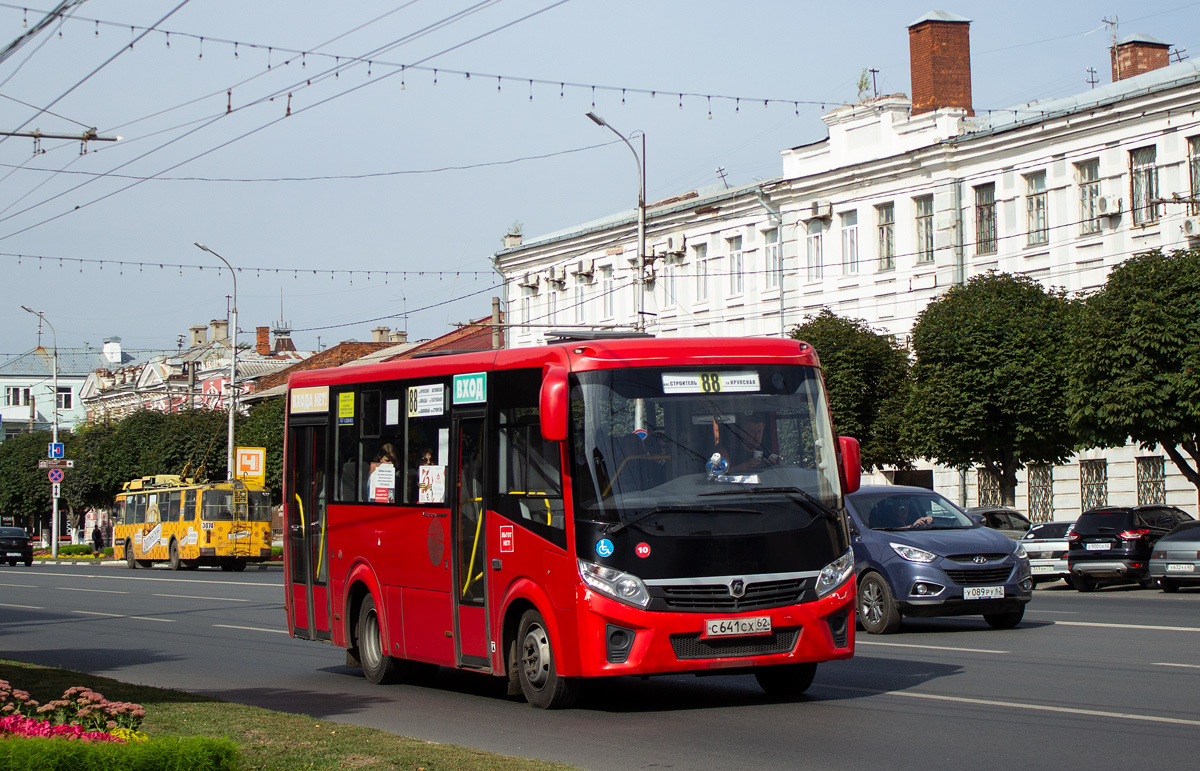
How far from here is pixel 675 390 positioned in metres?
11.3

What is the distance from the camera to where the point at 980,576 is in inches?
658

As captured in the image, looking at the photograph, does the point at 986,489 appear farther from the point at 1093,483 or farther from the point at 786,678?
the point at 786,678

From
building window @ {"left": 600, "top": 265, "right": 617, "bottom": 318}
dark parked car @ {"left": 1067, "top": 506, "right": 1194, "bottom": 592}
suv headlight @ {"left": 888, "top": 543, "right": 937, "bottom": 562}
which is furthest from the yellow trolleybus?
suv headlight @ {"left": 888, "top": 543, "right": 937, "bottom": 562}

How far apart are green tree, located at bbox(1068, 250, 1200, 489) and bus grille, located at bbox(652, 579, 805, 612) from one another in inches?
800

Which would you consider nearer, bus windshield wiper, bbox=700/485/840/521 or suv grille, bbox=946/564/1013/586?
bus windshield wiper, bbox=700/485/840/521

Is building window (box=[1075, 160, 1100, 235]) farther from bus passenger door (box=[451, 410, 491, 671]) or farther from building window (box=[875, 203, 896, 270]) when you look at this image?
bus passenger door (box=[451, 410, 491, 671])

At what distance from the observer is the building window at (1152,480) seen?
3825 centimetres

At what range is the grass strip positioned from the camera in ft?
28.4

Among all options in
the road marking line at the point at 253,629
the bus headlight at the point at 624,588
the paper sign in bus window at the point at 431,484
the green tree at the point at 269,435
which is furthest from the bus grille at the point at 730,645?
the green tree at the point at 269,435

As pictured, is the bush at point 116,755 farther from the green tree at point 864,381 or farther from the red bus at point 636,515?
the green tree at point 864,381

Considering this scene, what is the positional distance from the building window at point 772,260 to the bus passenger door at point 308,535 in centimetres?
3487

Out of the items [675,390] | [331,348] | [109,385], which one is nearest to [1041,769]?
[675,390]

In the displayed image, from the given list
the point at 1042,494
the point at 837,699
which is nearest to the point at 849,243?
the point at 1042,494

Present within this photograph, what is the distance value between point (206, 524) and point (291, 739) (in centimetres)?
4046
